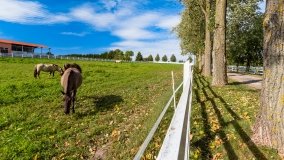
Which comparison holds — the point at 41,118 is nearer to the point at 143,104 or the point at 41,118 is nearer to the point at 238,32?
the point at 143,104

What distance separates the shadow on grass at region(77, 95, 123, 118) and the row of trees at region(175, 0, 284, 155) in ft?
22.7

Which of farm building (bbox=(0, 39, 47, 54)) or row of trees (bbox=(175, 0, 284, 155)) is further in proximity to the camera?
farm building (bbox=(0, 39, 47, 54))

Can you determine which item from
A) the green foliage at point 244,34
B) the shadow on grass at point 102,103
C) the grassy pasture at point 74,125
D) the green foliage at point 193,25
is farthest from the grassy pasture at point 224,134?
the green foliage at point 244,34

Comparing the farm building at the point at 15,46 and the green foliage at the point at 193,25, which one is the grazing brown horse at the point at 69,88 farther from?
the farm building at the point at 15,46

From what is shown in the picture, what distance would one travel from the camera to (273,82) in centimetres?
757

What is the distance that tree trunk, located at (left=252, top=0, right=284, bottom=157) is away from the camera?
7418mm

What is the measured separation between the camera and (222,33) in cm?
2114

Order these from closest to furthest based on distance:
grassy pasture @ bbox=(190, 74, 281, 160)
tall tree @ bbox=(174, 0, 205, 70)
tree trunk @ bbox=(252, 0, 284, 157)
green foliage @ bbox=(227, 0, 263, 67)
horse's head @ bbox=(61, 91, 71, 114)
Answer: grassy pasture @ bbox=(190, 74, 281, 160), tree trunk @ bbox=(252, 0, 284, 157), horse's head @ bbox=(61, 91, 71, 114), tall tree @ bbox=(174, 0, 205, 70), green foliage @ bbox=(227, 0, 263, 67)

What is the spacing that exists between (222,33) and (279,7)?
13944mm

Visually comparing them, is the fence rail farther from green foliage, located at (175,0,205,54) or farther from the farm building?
the farm building

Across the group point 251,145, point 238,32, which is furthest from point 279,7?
point 238,32

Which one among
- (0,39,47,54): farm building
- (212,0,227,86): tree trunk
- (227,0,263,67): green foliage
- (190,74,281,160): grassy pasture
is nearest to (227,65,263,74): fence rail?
(227,0,263,67): green foliage

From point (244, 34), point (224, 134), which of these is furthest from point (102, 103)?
point (244, 34)

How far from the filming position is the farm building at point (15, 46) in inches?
3660
